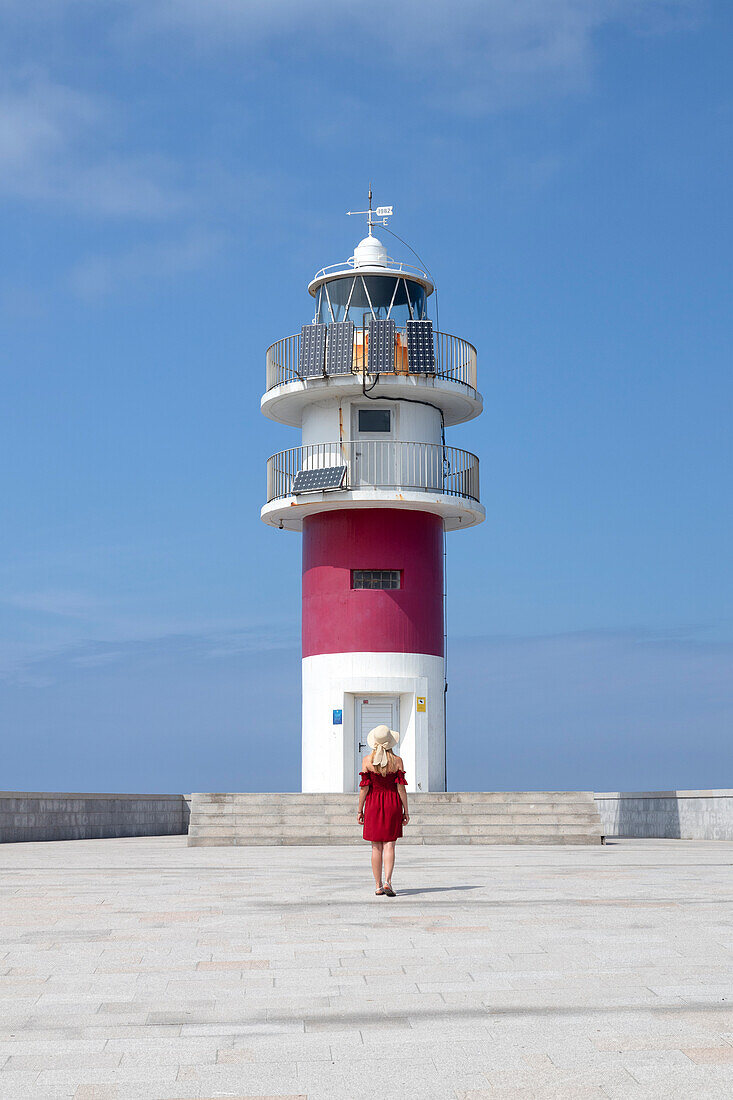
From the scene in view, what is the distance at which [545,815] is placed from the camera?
869 inches

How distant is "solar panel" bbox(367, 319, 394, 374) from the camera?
25.3 metres

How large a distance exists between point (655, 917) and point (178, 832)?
19.4 meters

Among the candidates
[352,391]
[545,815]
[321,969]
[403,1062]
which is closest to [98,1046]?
[403,1062]

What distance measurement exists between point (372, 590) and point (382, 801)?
13425 millimetres

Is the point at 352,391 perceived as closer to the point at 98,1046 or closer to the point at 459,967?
the point at 459,967

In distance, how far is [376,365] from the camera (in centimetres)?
2525

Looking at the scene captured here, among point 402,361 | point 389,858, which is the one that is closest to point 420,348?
point 402,361

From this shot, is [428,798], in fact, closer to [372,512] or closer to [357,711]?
[357,711]

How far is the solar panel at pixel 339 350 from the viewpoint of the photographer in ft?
83.3

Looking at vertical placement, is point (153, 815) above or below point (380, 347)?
below

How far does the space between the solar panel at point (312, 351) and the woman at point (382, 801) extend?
14.4m

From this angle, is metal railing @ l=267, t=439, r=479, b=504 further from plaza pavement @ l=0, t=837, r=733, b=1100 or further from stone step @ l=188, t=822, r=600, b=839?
plaza pavement @ l=0, t=837, r=733, b=1100

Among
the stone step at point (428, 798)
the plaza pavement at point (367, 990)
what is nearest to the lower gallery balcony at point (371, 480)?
the stone step at point (428, 798)

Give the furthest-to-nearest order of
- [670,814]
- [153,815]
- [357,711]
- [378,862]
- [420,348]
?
1. [153,815]
2. [420,348]
3. [357,711]
4. [670,814]
5. [378,862]
